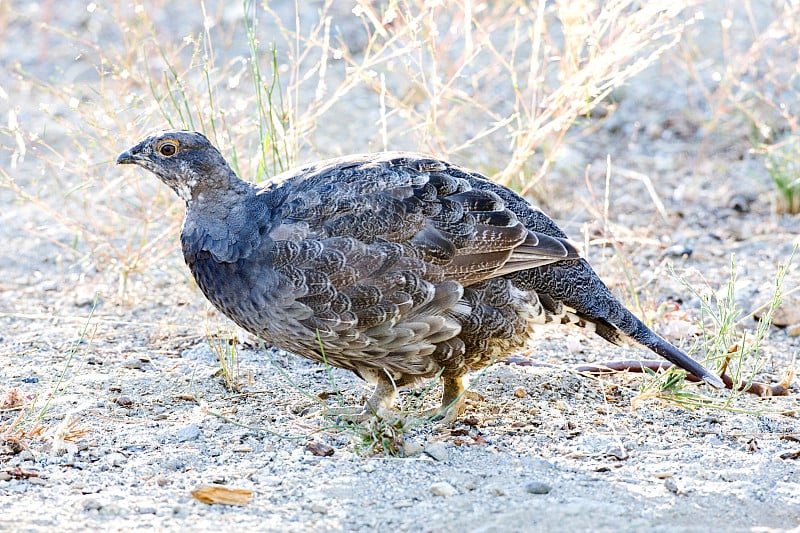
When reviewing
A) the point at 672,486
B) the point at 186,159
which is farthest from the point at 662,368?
the point at 186,159

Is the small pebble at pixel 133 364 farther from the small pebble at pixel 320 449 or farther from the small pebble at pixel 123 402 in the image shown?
the small pebble at pixel 320 449

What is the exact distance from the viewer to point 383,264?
3.91 m

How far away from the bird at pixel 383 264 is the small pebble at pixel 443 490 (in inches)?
21.7

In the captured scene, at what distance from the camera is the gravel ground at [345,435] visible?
10.6 ft

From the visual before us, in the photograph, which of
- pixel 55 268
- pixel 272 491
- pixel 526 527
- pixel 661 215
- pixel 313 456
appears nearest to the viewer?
pixel 526 527

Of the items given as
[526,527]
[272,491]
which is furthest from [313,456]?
[526,527]

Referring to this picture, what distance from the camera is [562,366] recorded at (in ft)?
15.6

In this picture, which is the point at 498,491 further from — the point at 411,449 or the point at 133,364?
the point at 133,364

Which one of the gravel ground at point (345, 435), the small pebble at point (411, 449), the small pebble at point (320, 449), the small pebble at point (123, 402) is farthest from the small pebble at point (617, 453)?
the small pebble at point (123, 402)

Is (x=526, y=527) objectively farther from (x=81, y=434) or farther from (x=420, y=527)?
(x=81, y=434)

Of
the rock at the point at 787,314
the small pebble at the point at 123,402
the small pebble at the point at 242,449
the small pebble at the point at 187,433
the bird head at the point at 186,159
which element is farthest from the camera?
the rock at the point at 787,314

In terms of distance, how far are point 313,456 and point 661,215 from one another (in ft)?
12.7

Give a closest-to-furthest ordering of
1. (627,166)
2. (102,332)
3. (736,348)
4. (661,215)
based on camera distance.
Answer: (736,348) < (102,332) < (661,215) < (627,166)

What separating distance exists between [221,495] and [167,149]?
1.56 metres
